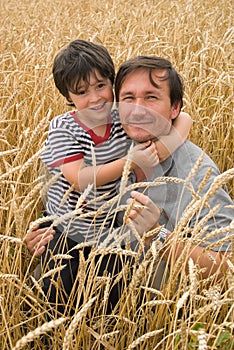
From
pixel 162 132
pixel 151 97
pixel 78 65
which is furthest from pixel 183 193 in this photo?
pixel 78 65

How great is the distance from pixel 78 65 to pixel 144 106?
1.01 ft

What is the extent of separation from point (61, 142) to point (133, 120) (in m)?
0.24

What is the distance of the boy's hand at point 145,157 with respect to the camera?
1.54 meters

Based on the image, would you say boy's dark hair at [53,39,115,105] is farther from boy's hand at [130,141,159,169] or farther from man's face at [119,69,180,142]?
boy's hand at [130,141,159,169]

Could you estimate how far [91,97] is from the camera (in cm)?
179

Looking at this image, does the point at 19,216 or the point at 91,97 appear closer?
the point at 19,216

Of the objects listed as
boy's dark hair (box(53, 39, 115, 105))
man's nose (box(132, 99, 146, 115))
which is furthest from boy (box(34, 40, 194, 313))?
man's nose (box(132, 99, 146, 115))

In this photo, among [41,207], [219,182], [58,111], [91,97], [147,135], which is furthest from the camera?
[58,111]

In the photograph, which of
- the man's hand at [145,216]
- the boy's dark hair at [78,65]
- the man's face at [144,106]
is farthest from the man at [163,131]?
the man's hand at [145,216]

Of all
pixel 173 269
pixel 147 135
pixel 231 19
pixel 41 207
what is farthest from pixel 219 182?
pixel 231 19

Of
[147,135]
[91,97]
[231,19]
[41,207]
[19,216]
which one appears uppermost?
[231,19]

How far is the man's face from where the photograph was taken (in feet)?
5.45

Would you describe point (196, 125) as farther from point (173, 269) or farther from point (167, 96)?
point (173, 269)

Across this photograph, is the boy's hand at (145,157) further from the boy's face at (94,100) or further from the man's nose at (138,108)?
the boy's face at (94,100)
